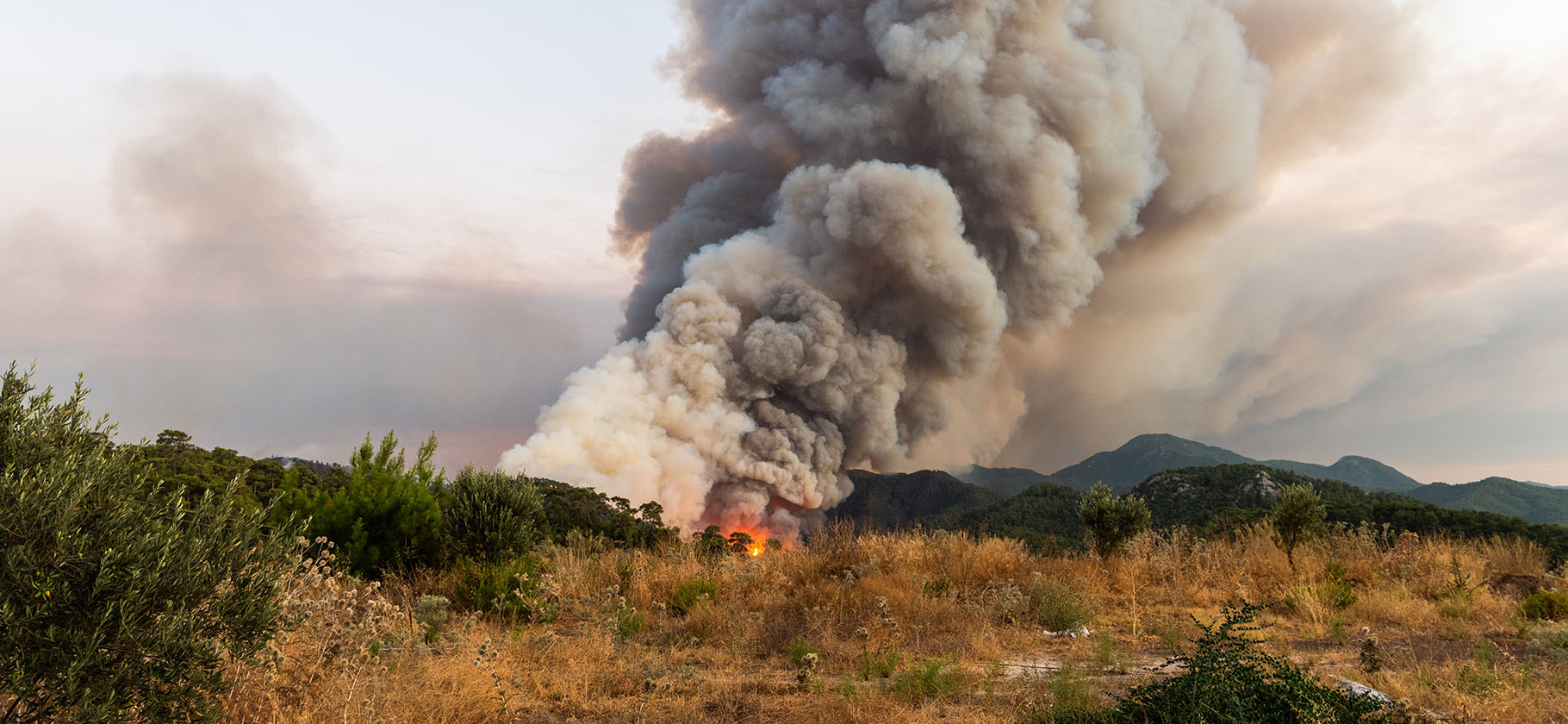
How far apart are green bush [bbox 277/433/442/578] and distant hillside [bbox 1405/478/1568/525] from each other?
81208 mm

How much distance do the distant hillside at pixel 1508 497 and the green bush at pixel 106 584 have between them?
276ft

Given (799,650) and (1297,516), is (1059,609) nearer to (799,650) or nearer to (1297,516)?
(799,650)

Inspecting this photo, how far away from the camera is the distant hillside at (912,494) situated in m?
78.2

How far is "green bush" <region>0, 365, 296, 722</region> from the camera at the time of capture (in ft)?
9.77

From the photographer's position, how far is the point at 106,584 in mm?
3064

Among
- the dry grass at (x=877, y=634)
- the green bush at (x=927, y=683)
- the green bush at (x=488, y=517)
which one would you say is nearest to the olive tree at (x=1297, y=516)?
the dry grass at (x=877, y=634)

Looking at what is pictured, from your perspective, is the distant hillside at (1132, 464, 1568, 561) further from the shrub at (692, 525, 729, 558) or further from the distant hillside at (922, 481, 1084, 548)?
the shrub at (692, 525, 729, 558)

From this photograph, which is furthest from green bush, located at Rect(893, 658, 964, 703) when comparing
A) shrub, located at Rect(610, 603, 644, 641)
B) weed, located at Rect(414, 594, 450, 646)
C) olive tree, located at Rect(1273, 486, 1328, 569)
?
olive tree, located at Rect(1273, 486, 1328, 569)

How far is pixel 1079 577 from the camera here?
10.1 metres

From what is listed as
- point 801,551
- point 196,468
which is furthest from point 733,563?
point 196,468

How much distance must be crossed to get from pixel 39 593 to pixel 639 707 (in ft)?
10.4

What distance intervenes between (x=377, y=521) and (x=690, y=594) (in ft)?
16.5

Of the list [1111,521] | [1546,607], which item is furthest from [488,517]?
[1546,607]

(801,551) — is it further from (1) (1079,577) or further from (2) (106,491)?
(2) (106,491)
